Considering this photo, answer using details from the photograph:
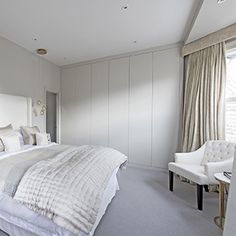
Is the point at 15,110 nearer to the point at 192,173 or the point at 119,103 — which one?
the point at 119,103

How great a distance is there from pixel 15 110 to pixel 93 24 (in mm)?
2463

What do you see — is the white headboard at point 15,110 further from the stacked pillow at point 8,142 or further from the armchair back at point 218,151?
the armchair back at point 218,151

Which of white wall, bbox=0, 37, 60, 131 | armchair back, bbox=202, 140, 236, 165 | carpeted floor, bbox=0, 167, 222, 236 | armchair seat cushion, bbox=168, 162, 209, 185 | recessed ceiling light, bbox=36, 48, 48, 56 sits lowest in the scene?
carpeted floor, bbox=0, 167, 222, 236

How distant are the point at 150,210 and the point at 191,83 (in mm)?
2583

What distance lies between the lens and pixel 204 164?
2.47 m

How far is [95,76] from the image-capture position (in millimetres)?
4637

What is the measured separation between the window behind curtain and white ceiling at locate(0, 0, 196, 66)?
1.08 m

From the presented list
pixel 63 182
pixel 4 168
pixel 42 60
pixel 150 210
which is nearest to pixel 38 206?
pixel 63 182

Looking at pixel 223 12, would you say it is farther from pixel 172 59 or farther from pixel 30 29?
pixel 30 29

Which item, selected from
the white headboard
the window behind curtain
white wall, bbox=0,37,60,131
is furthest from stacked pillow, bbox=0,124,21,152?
the window behind curtain

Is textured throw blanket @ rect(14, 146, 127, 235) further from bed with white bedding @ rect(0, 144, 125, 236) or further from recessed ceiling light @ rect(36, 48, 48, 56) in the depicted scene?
recessed ceiling light @ rect(36, 48, 48, 56)

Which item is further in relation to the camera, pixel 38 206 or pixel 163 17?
pixel 163 17

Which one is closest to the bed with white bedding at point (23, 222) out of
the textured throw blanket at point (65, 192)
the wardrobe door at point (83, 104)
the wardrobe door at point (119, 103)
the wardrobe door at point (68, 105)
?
the textured throw blanket at point (65, 192)

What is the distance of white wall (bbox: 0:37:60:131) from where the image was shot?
11.2 feet
